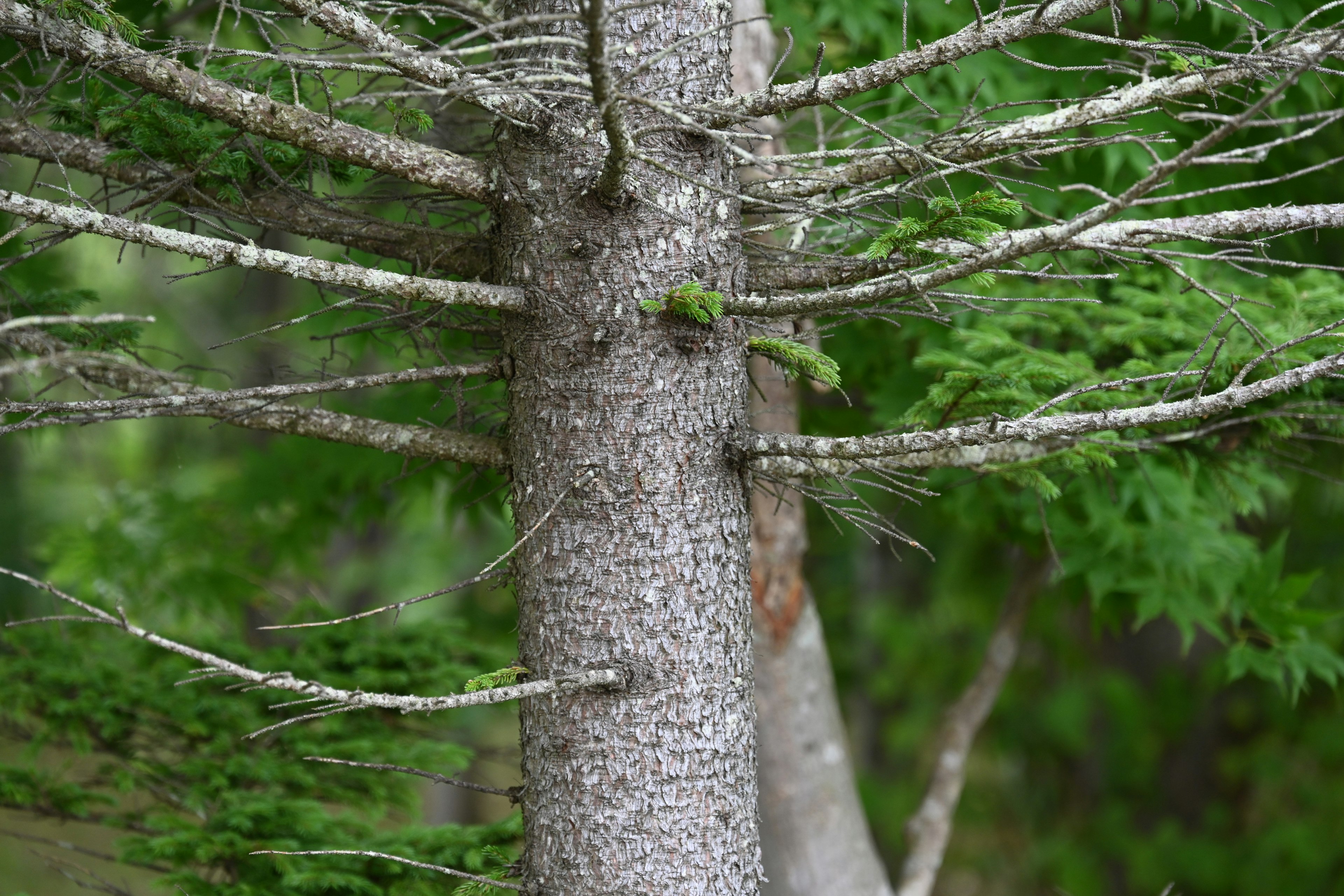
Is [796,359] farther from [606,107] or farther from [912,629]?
[912,629]

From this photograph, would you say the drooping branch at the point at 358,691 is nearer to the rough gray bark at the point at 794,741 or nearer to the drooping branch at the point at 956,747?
the rough gray bark at the point at 794,741

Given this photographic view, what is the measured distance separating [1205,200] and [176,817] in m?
3.65

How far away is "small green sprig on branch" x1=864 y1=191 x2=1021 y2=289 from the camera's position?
1.38 m

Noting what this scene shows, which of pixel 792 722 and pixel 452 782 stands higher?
pixel 452 782

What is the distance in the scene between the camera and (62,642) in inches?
122

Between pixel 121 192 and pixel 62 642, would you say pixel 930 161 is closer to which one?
pixel 121 192

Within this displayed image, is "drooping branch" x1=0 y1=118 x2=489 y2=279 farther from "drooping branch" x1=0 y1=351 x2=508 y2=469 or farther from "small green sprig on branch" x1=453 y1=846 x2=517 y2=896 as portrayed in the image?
"small green sprig on branch" x1=453 y1=846 x2=517 y2=896

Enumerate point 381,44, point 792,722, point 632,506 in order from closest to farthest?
1. point 381,44
2. point 632,506
3. point 792,722

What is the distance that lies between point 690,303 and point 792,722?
247 cm

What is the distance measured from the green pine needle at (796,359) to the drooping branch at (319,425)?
22.4 inches

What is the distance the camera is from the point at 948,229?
4.62 ft

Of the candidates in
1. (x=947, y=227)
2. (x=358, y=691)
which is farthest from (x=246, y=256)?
(x=947, y=227)

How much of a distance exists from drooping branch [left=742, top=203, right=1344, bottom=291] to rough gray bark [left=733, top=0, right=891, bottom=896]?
1.73 metres

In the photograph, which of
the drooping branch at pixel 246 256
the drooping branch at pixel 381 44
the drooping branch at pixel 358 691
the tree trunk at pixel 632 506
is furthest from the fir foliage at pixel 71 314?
the tree trunk at pixel 632 506
